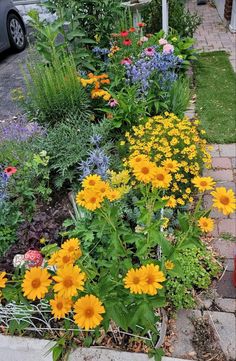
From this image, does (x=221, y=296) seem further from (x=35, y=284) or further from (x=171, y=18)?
(x=171, y=18)

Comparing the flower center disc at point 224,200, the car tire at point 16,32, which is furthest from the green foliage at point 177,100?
the car tire at point 16,32

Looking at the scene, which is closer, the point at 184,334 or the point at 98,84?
the point at 184,334

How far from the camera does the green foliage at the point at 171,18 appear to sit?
17.8 feet

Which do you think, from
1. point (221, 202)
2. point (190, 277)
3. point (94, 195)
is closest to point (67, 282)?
point (94, 195)

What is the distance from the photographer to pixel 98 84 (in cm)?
354

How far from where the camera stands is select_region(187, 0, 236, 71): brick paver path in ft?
20.1

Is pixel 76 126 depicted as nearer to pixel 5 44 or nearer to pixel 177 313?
pixel 177 313

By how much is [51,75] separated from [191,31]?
3.23 metres

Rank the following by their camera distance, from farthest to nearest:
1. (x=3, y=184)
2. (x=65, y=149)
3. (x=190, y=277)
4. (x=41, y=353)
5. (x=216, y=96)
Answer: (x=216, y=96) → (x=65, y=149) → (x=3, y=184) → (x=190, y=277) → (x=41, y=353)

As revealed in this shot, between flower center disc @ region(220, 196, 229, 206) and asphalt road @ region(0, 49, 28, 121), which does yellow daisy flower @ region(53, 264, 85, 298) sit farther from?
asphalt road @ region(0, 49, 28, 121)

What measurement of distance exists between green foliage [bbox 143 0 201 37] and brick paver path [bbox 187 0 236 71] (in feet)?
2.33

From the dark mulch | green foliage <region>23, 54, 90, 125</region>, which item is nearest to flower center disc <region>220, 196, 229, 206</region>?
the dark mulch

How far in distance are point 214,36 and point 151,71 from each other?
3907 millimetres

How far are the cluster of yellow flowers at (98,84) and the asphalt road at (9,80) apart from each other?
998mm
